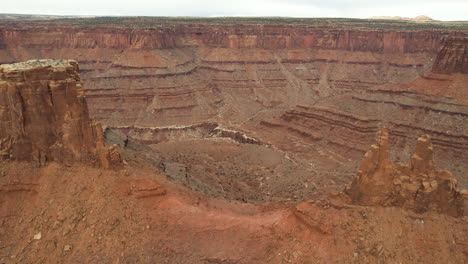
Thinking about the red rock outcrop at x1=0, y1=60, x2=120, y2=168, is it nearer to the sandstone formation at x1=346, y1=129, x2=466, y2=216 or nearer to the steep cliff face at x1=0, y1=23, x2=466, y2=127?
the sandstone formation at x1=346, y1=129, x2=466, y2=216

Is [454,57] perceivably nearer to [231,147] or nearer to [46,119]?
[231,147]

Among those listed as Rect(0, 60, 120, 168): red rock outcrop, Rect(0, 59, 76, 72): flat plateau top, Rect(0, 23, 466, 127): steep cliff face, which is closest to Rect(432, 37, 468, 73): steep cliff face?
Rect(0, 23, 466, 127): steep cliff face

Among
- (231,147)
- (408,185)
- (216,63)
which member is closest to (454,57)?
(231,147)

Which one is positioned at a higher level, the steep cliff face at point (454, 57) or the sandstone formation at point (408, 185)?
the steep cliff face at point (454, 57)

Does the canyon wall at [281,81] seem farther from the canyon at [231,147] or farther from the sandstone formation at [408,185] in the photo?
the sandstone formation at [408,185]

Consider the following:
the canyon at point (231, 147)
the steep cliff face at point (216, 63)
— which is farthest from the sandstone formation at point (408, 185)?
the steep cliff face at point (216, 63)

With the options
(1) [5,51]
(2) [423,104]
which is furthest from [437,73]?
(1) [5,51]
